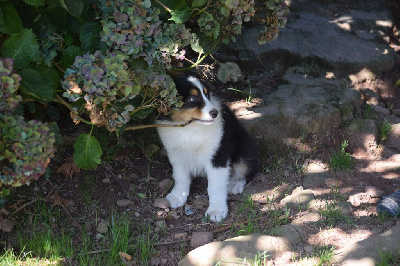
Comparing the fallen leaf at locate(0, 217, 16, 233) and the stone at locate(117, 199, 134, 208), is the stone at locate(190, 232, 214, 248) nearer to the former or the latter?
the stone at locate(117, 199, 134, 208)

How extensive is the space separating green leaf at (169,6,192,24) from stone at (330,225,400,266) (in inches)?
74.1

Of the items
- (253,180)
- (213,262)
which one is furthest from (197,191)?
(213,262)

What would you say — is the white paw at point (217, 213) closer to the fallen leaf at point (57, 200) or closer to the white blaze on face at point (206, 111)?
the white blaze on face at point (206, 111)

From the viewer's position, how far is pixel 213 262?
3.33 meters

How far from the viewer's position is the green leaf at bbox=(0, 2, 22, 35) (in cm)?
318

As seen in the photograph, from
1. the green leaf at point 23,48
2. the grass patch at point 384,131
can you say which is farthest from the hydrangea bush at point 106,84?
the grass patch at point 384,131

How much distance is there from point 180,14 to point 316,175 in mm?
2054

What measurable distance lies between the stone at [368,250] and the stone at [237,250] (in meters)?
0.36

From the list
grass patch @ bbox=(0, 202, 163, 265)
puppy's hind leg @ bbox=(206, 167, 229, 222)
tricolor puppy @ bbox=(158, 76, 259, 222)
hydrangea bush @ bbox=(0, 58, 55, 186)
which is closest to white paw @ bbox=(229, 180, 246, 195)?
tricolor puppy @ bbox=(158, 76, 259, 222)

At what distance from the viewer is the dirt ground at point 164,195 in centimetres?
380

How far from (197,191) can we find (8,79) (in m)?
2.38

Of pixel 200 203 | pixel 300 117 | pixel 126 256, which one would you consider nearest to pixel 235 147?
pixel 200 203

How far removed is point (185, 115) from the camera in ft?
13.6

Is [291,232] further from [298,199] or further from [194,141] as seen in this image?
[194,141]
